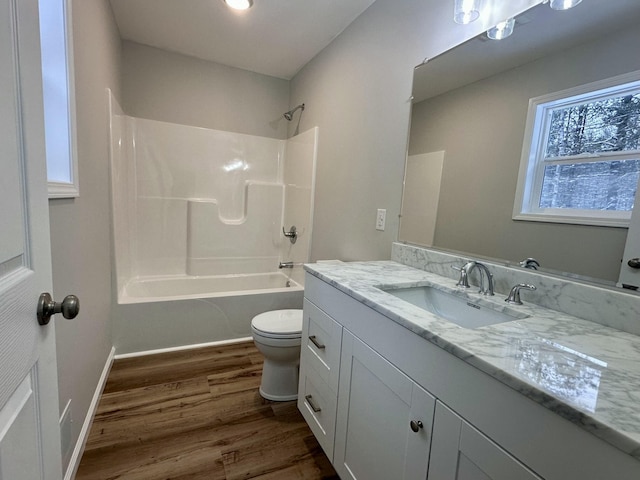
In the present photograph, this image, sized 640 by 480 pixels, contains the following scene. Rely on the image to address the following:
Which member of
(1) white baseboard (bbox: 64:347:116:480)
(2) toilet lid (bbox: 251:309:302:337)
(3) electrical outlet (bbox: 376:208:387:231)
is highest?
(3) electrical outlet (bbox: 376:208:387:231)

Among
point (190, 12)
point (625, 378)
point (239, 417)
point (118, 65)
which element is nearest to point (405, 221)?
point (625, 378)

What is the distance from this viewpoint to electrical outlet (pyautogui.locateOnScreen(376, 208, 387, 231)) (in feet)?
5.91

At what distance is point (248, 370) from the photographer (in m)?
2.12

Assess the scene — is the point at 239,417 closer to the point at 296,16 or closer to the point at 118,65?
the point at 296,16

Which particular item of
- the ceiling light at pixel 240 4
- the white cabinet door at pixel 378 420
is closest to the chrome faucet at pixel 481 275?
the white cabinet door at pixel 378 420

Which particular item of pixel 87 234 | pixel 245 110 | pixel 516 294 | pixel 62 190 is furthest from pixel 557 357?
pixel 245 110

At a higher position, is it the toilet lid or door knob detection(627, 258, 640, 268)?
door knob detection(627, 258, 640, 268)

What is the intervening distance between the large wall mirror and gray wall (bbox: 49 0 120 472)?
1.56 meters

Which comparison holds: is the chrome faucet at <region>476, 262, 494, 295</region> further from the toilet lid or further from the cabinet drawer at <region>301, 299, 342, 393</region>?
the toilet lid

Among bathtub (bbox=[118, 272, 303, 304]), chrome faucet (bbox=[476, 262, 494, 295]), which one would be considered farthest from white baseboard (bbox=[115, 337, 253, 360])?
chrome faucet (bbox=[476, 262, 494, 295])

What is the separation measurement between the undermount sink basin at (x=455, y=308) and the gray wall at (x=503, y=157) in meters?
0.25

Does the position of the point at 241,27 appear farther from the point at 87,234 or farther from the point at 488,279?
the point at 488,279

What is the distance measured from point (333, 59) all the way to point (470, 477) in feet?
8.32

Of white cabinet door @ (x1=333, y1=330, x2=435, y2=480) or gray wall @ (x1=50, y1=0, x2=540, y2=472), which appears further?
gray wall @ (x1=50, y1=0, x2=540, y2=472)
